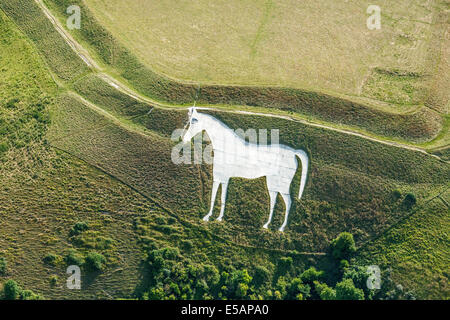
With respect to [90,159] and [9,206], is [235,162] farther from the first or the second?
[9,206]

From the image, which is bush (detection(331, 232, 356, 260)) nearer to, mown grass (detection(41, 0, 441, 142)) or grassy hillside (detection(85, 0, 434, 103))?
mown grass (detection(41, 0, 441, 142))

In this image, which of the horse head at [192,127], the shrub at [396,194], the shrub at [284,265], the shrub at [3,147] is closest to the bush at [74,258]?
the shrub at [3,147]

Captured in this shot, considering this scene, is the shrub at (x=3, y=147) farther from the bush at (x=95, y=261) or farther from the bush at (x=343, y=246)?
the bush at (x=343, y=246)

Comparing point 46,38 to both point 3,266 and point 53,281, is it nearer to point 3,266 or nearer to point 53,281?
point 3,266

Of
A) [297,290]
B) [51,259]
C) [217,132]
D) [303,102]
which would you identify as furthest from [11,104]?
[297,290]

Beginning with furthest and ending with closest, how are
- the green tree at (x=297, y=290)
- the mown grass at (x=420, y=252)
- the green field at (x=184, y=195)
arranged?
the mown grass at (x=420, y=252), the green field at (x=184, y=195), the green tree at (x=297, y=290)
